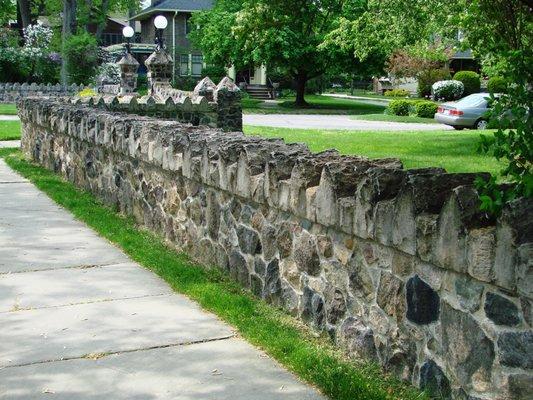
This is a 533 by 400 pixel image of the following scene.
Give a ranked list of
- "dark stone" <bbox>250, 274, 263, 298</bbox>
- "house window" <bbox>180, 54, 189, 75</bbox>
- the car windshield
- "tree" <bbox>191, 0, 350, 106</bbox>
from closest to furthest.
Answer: "dark stone" <bbox>250, 274, 263, 298</bbox>, the car windshield, "tree" <bbox>191, 0, 350, 106</bbox>, "house window" <bbox>180, 54, 189, 75</bbox>

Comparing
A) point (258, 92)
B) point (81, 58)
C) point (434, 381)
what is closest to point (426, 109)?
point (81, 58)

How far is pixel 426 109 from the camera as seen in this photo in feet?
120

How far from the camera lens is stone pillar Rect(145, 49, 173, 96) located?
2873 cm

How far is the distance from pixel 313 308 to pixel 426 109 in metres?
32.1

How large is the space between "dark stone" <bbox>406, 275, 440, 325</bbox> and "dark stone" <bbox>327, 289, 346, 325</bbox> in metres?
0.75

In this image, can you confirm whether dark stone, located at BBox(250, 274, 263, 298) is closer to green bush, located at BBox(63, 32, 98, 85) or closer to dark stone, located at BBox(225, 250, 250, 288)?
dark stone, located at BBox(225, 250, 250, 288)

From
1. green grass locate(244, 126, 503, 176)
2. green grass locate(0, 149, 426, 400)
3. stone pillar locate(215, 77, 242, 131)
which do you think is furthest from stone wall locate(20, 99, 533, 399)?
stone pillar locate(215, 77, 242, 131)

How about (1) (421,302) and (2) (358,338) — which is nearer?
(1) (421,302)

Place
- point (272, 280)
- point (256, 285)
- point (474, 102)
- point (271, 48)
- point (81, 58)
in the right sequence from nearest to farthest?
point (272, 280)
point (256, 285)
point (474, 102)
point (271, 48)
point (81, 58)

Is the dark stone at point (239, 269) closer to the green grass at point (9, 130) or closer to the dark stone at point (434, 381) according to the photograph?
the dark stone at point (434, 381)

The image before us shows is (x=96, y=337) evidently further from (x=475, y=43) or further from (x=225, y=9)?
(x=225, y=9)

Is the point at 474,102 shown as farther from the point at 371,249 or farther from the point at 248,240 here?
the point at 371,249

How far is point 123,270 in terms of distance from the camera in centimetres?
738

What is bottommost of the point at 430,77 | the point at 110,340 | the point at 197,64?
the point at 110,340
